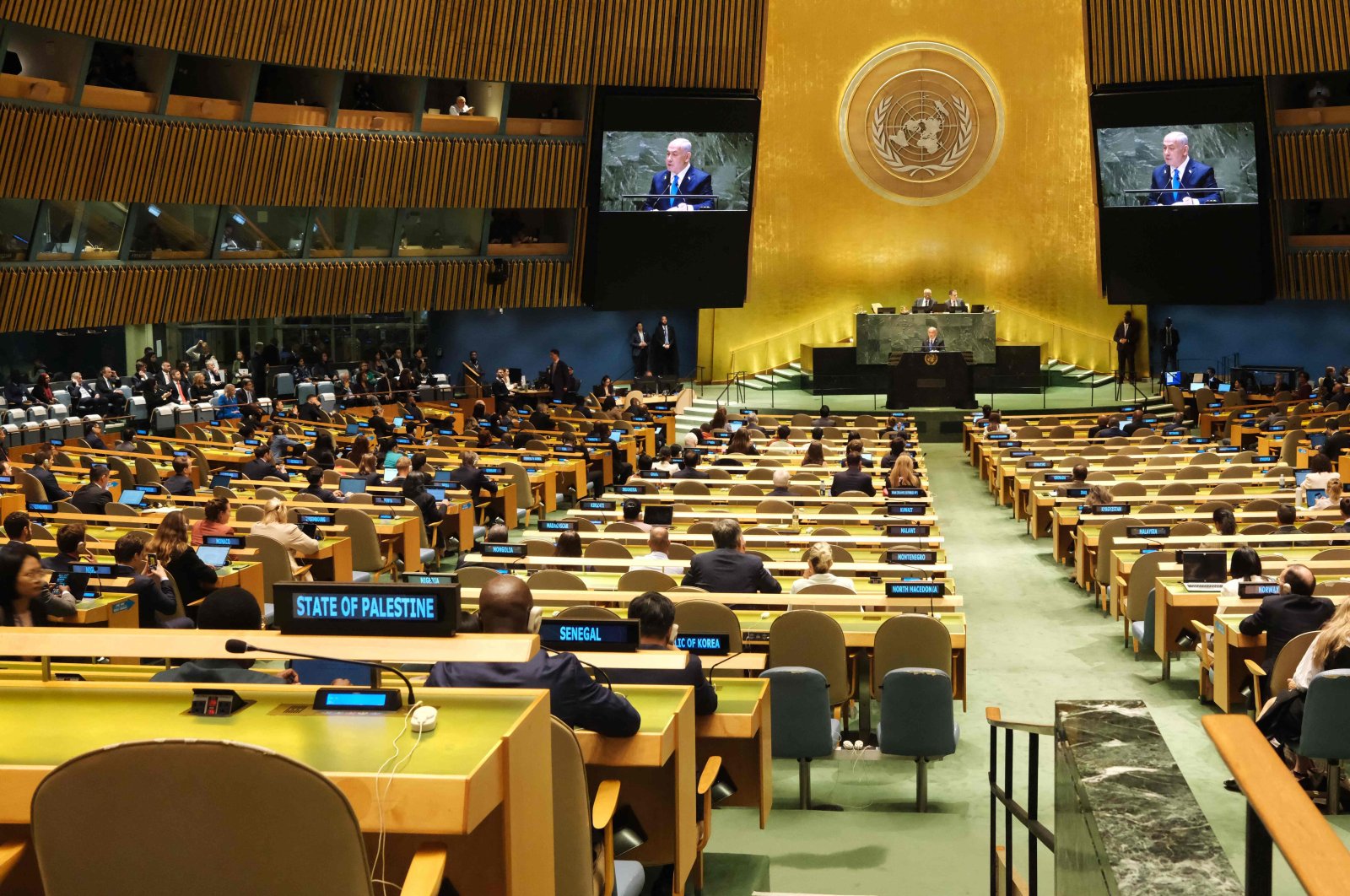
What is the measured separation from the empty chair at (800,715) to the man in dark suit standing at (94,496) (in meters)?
7.23

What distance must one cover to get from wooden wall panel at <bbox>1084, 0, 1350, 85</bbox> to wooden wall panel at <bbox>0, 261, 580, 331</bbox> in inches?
397

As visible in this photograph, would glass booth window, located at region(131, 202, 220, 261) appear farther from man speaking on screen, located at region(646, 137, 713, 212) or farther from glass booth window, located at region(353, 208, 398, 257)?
man speaking on screen, located at region(646, 137, 713, 212)

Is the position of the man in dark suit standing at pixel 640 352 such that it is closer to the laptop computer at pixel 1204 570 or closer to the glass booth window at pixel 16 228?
the glass booth window at pixel 16 228

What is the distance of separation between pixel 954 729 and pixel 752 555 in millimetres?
2050

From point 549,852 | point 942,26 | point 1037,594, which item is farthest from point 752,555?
point 942,26

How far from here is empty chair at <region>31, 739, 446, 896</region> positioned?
1.87m

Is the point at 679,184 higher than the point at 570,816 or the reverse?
higher

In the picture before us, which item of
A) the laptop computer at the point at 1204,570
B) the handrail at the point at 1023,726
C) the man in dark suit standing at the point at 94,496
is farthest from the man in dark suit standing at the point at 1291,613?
the man in dark suit standing at the point at 94,496

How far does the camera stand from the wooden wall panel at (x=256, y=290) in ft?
66.0

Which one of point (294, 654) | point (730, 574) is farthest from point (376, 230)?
point (294, 654)

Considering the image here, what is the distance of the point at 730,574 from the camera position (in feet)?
25.8

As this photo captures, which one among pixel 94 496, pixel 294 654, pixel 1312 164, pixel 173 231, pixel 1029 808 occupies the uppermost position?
pixel 1312 164

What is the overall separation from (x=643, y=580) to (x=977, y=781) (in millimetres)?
2301

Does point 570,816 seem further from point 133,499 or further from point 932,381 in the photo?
point 932,381
